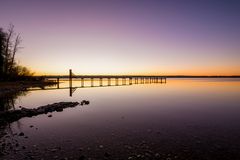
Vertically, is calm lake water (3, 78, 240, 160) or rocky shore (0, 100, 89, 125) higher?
rocky shore (0, 100, 89, 125)

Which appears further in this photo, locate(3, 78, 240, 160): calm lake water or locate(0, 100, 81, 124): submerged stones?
locate(0, 100, 81, 124): submerged stones

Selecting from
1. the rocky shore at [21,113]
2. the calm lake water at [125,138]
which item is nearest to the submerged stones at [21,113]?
the rocky shore at [21,113]

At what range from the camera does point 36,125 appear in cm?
1442

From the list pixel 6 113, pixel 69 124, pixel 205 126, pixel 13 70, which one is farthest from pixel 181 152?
pixel 13 70

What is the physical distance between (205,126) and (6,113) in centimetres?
1542

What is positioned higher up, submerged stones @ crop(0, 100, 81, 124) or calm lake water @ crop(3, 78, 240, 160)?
submerged stones @ crop(0, 100, 81, 124)

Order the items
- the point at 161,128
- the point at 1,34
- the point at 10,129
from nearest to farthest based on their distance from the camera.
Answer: the point at 10,129
the point at 161,128
the point at 1,34

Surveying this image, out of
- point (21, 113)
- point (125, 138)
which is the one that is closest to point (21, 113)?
point (21, 113)

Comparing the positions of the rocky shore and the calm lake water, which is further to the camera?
the rocky shore

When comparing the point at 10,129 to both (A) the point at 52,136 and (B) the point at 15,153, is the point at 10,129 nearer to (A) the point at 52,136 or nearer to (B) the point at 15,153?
(A) the point at 52,136

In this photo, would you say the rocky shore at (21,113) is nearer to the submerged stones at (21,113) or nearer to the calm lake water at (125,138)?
the submerged stones at (21,113)

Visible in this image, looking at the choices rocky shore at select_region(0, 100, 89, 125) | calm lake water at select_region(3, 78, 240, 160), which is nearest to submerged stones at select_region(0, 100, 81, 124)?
rocky shore at select_region(0, 100, 89, 125)

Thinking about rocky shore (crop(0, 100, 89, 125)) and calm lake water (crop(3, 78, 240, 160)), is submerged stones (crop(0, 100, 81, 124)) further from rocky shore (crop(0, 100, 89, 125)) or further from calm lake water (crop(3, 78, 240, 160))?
calm lake water (crop(3, 78, 240, 160))

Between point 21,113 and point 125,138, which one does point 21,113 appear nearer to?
point 21,113
